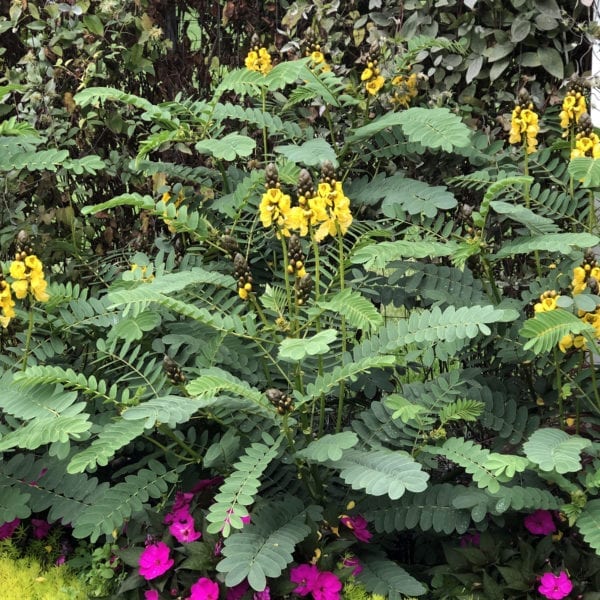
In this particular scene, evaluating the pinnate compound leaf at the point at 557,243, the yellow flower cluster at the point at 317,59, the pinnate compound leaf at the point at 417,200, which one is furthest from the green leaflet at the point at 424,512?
the yellow flower cluster at the point at 317,59

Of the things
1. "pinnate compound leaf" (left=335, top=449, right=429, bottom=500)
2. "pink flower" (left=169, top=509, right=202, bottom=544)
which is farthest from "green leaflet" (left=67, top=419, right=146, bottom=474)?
"pinnate compound leaf" (left=335, top=449, right=429, bottom=500)

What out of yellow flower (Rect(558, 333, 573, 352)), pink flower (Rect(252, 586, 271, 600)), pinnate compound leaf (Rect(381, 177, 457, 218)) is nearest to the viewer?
Result: pink flower (Rect(252, 586, 271, 600))

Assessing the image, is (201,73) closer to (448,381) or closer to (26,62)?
(26,62)

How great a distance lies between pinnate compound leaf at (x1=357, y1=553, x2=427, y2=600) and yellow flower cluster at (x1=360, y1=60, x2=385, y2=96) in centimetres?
191

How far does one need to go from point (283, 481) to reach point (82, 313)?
1019 millimetres

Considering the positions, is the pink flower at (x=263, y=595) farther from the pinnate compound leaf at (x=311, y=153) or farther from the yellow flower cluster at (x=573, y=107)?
the yellow flower cluster at (x=573, y=107)

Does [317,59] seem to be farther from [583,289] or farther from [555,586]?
[555,586]

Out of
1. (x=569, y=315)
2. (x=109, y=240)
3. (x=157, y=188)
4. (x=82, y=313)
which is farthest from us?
(x=109, y=240)

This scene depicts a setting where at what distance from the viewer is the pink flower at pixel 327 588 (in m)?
2.75

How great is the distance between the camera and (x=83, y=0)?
12.7ft

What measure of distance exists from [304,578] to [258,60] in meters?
2.10

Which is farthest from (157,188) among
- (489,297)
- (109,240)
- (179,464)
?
(489,297)

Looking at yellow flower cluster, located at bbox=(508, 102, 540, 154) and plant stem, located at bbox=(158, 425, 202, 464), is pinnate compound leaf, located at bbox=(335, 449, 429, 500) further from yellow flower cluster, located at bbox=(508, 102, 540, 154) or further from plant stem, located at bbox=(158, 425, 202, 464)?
yellow flower cluster, located at bbox=(508, 102, 540, 154)

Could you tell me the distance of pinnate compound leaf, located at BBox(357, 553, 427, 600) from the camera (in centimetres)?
281
